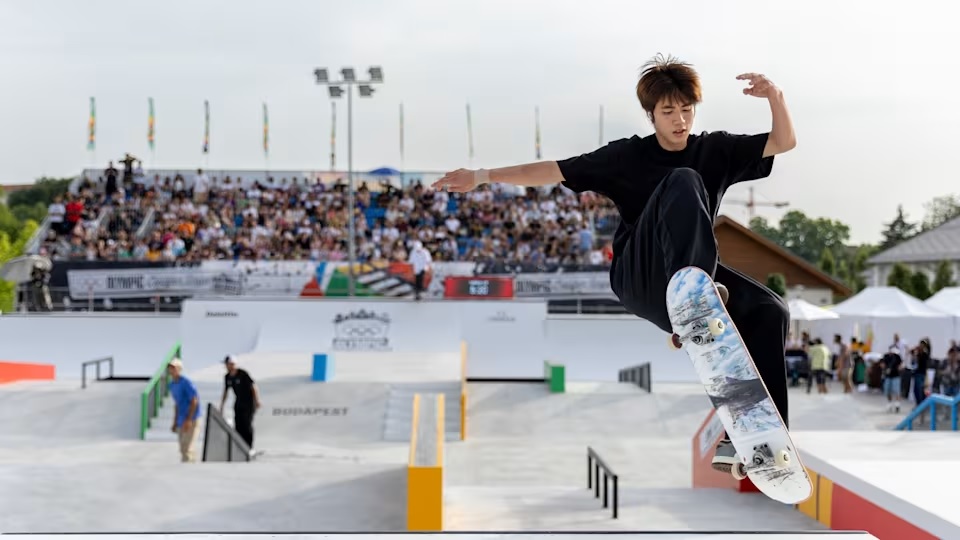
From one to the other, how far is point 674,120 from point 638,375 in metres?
17.3

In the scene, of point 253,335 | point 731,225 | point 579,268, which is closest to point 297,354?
point 253,335

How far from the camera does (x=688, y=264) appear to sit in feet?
11.8

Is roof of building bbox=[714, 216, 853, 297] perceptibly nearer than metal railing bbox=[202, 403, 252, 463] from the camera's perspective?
No

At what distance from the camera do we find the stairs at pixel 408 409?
15711 millimetres

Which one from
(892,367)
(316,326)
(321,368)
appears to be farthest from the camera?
(316,326)

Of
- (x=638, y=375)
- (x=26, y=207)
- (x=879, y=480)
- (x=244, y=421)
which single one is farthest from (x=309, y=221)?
(x=26, y=207)


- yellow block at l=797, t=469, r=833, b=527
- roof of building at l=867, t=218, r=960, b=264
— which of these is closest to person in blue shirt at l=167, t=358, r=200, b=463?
yellow block at l=797, t=469, r=833, b=527

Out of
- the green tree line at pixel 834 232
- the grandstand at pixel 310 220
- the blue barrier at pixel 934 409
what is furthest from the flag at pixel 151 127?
the green tree line at pixel 834 232

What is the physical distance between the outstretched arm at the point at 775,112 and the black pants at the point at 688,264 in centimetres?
52

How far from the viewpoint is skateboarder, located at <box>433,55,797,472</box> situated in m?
3.66

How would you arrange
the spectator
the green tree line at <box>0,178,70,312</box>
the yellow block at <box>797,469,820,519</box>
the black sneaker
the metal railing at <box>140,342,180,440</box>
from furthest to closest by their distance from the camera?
the green tree line at <box>0,178,70,312</box> < the spectator < the metal railing at <box>140,342,180,440</box> < the yellow block at <box>797,469,820,519</box> < the black sneaker

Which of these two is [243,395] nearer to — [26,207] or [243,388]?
[243,388]

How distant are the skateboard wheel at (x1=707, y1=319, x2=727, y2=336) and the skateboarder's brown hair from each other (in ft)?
3.25

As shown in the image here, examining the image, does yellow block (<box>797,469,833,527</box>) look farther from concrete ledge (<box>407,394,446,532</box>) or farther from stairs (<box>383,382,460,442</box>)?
stairs (<box>383,382,460,442</box>)
